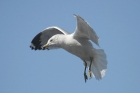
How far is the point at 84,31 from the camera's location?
24.1 feet

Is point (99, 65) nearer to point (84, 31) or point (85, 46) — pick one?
point (85, 46)

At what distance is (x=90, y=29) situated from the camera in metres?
7.01

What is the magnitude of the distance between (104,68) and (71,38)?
3.09 ft

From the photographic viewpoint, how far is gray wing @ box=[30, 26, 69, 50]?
8.89m

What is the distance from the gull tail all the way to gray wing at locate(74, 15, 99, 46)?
0.48m

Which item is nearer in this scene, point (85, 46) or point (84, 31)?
point (84, 31)

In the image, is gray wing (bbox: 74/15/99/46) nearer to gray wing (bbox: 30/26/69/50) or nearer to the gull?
the gull

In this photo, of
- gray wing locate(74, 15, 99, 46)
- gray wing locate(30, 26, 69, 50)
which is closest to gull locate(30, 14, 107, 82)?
gray wing locate(74, 15, 99, 46)

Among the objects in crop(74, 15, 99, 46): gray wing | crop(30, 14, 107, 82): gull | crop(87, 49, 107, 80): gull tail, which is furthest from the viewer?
crop(87, 49, 107, 80): gull tail

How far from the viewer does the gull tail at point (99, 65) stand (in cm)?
775

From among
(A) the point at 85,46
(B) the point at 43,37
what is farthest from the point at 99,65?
(B) the point at 43,37

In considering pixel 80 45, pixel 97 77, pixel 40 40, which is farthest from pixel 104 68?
pixel 40 40

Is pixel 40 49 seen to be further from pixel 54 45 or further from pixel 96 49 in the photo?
pixel 96 49

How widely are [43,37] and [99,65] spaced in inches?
72.1
